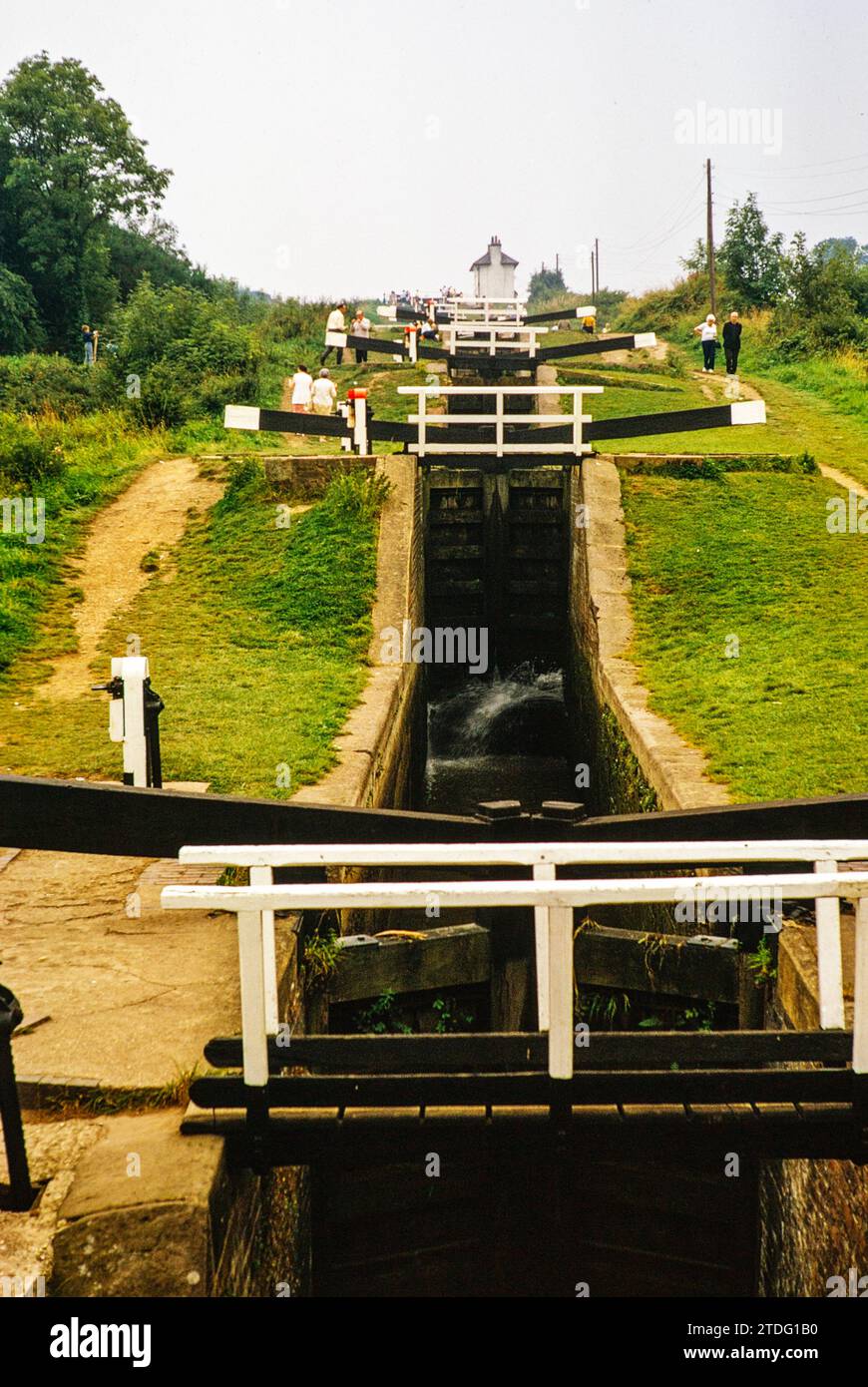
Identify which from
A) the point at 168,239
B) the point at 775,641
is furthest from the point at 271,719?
the point at 168,239

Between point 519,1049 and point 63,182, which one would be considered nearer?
point 519,1049

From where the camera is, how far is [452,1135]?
406 centimetres

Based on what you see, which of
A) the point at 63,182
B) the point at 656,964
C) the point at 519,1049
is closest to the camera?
the point at 519,1049

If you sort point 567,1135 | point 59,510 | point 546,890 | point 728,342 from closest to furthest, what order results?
point 546,890, point 567,1135, point 59,510, point 728,342

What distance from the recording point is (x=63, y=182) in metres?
43.5

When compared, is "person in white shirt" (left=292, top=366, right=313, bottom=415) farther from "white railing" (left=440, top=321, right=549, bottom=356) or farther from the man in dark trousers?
the man in dark trousers

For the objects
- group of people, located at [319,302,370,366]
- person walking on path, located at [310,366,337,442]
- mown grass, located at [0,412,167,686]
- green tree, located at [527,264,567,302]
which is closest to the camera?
mown grass, located at [0,412,167,686]

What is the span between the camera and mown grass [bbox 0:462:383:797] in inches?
317

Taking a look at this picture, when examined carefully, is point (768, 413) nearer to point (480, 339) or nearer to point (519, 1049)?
point (480, 339)

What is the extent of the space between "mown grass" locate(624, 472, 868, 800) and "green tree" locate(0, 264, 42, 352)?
30.5 metres

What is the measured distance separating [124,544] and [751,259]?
29.0 meters

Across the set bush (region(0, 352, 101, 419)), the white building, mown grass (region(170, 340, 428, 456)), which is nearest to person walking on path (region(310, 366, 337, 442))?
mown grass (region(170, 340, 428, 456))

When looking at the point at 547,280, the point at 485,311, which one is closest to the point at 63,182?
the point at 485,311
